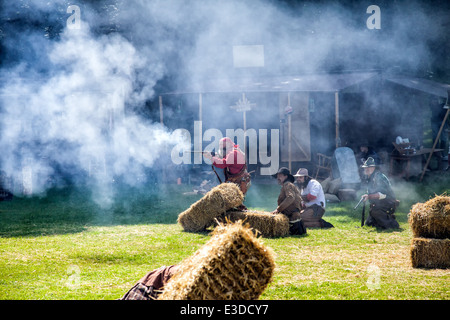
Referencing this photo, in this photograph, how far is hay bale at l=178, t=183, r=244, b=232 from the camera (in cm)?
959

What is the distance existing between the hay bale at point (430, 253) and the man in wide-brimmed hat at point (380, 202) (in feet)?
9.78

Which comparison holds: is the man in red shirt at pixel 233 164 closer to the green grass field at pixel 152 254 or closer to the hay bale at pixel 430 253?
the green grass field at pixel 152 254

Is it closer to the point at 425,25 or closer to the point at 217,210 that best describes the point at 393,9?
the point at 425,25

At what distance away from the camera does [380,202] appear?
390 inches

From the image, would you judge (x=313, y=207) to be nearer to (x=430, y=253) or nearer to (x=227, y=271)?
(x=430, y=253)

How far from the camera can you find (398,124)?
18047mm

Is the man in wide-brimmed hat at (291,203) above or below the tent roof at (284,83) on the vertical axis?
below

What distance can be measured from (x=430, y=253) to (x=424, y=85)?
11.7m

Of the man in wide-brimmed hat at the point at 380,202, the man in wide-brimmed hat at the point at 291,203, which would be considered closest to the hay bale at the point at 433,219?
the man in wide-brimmed hat at the point at 291,203

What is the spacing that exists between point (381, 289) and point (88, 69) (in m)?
13.6

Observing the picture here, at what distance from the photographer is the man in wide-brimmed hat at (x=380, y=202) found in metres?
9.84

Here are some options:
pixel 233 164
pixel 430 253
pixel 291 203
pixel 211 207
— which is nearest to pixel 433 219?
pixel 430 253

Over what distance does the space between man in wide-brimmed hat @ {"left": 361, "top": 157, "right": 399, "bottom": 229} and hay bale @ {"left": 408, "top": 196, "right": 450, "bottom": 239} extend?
9.12 feet

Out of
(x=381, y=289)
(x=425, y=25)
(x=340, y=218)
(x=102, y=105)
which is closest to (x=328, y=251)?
(x=381, y=289)
